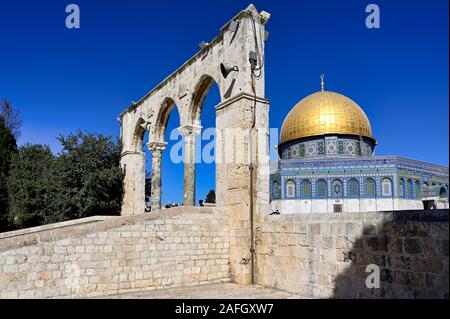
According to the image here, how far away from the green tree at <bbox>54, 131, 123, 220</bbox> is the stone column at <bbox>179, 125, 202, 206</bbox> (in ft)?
17.6

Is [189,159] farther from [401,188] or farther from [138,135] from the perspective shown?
[401,188]

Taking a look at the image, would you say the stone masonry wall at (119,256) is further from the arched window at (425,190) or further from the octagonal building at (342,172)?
the arched window at (425,190)

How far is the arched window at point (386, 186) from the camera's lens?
2988 cm

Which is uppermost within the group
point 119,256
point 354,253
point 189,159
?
point 189,159

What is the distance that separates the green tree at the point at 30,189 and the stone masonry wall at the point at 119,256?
10433mm

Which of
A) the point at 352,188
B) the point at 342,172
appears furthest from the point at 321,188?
the point at 352,188

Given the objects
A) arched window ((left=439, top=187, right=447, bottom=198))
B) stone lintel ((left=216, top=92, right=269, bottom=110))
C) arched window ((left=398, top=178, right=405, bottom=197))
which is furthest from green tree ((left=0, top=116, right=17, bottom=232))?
arched window ((left=439, top=187, right=447, bottom=198))

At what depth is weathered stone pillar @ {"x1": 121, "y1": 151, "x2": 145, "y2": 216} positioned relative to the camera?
14.9 m

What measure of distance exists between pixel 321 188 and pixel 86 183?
2168 centimetres

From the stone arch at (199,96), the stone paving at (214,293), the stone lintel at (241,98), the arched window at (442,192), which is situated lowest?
the stone paving at (214,293)

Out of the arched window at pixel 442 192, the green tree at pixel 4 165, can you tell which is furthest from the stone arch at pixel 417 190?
the green tree at pixel 4 165

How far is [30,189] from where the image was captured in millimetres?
17141

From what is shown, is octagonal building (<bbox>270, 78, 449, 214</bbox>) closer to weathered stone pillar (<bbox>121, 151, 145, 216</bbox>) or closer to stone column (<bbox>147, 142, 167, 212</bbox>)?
weathered stone pillar (<bbox>121, 151, 145, 216</bbox>)
